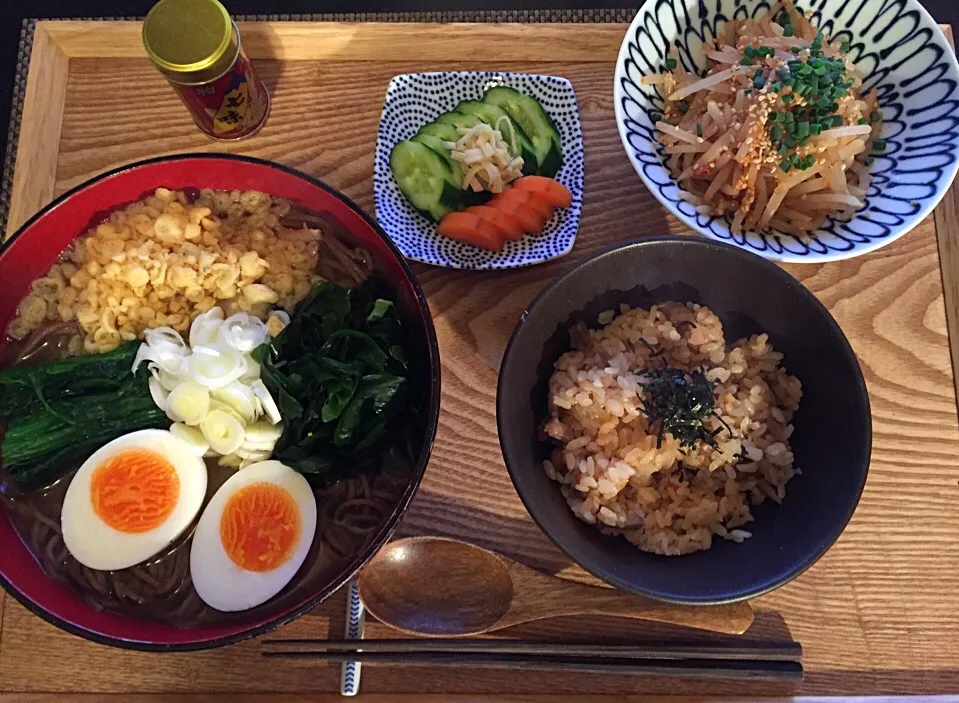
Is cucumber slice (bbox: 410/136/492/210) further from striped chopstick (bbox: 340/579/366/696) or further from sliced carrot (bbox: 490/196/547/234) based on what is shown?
striped chopstick (bbox: 340/579/366/696)

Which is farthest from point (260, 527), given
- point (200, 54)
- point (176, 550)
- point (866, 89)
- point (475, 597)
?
point (866, 89)

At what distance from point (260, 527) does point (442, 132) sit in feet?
3.08

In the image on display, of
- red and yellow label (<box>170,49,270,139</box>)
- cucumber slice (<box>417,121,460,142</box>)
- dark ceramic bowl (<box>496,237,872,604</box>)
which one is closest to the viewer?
dark ceramic bowl (<box>496,237,872,604</box>)

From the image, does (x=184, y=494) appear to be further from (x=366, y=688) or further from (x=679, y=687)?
(x=679, y=687)

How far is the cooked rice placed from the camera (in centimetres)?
128

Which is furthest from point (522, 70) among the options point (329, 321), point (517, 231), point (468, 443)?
point (468, 443)

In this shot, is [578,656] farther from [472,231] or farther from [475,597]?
[472,231]

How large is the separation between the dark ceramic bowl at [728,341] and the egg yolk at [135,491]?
0.66 meters

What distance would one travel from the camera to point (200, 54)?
146cm

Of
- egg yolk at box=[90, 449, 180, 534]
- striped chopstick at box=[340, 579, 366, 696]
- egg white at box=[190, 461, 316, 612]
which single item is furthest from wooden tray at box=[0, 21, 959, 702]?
egg yolk at box=[90, 449, 180, 534]

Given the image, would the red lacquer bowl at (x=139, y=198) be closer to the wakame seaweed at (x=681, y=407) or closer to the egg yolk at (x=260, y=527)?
the egg yolk at (x=260, y=527)

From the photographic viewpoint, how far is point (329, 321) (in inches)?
56.1

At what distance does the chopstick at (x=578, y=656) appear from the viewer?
1.28 m

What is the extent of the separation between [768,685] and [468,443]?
734 mm
